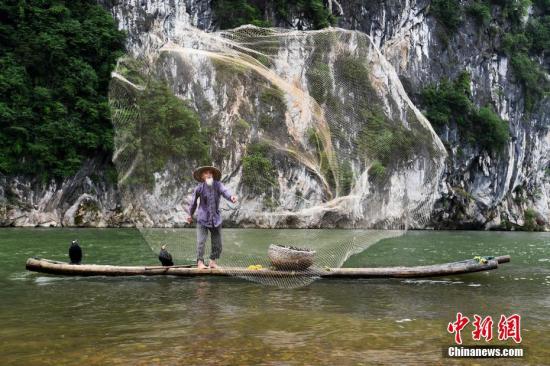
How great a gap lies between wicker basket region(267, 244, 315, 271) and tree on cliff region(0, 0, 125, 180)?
26.0m

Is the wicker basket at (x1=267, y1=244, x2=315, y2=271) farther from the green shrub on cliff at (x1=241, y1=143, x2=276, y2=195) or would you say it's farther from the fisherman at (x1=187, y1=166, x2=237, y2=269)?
the green shrub on cliff at (x1=241, y1=143, x2=276, y2=195)

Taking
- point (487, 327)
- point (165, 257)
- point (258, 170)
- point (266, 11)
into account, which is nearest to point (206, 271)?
point (165, 257)

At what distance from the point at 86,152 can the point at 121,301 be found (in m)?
28.1

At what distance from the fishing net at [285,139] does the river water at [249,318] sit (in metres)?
0.61

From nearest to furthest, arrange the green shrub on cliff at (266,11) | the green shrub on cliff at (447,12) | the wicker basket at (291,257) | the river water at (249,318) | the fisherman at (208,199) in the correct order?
1. the river water at (249,318)
2. the wicker basket at (291,257)
3. the fisherman at (208,199)
4. the green shrub on cliff at (266,11)
5. the green shrub on cliff at (447,12)

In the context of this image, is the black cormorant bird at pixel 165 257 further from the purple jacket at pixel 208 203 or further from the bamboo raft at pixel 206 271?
the purple jacket at pixel 208 203

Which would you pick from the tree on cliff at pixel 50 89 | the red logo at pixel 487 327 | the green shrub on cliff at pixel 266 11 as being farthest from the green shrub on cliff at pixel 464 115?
the red logo at pixel 487 327

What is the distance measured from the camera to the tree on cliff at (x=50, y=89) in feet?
105

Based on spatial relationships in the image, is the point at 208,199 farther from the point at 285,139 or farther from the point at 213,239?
the point at 285,139

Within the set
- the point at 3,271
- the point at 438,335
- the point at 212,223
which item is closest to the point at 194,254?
the point at 212,223

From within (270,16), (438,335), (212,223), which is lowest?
(438,335)

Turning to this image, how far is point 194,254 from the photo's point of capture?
10953 mm

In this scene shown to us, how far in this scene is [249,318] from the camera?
7.06 meters

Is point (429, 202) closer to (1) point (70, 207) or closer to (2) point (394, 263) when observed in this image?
(2) point (394, 263)
